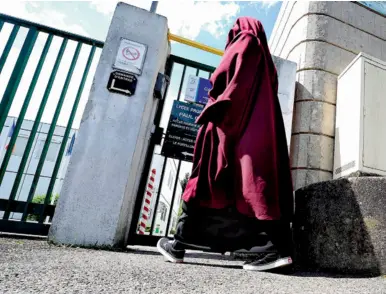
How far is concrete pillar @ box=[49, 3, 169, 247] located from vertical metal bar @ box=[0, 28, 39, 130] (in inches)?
41.9

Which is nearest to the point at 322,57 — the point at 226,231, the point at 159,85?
the point at 159,85

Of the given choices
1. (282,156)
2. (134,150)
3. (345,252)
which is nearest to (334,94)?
(282,156)

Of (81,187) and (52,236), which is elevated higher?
(81,187)

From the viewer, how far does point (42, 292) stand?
0.76 metres

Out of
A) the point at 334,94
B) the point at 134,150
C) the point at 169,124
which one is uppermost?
the point at 334,94

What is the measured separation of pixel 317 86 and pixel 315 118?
17.0 inches

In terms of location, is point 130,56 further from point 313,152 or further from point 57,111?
point 313,152

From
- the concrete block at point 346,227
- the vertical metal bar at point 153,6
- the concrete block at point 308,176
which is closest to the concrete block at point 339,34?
the concrete block at point 308,176

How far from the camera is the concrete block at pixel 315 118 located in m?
3.06

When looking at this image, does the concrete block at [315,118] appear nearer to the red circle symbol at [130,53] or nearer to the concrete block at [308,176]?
the concrete block at [308,176]

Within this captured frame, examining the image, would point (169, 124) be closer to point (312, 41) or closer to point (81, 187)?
point (81, 187)

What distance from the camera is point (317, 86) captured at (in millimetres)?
3162

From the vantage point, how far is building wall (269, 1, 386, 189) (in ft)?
9.79

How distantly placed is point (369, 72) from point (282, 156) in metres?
1.89
